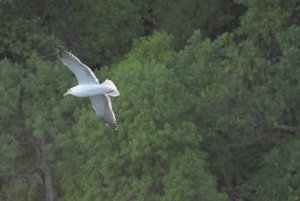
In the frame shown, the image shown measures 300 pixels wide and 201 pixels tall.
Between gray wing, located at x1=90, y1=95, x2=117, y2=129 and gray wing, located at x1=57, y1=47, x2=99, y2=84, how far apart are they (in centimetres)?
83

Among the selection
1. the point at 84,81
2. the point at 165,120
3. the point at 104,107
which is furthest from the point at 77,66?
the point at 165,120

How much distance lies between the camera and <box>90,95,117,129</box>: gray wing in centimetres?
1577

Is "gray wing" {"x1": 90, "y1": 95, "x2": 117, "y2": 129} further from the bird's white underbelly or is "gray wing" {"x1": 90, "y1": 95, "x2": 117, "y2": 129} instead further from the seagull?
the bird's white underbelly

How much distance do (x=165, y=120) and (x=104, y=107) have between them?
4.65 meters

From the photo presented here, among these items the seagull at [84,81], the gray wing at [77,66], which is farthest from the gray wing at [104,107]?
the gray wing at [77,66]

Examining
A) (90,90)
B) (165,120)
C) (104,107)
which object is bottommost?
(90,90)

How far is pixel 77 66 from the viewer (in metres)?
14.7

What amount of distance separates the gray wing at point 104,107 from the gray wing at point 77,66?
83 centimetres

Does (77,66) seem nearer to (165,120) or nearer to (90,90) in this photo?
(90,90)

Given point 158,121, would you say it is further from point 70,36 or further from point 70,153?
point 70,36

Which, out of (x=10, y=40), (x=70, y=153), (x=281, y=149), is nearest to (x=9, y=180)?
(x=70, y=153)

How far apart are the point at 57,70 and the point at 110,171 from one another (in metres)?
2.55

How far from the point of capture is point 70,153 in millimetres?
21688

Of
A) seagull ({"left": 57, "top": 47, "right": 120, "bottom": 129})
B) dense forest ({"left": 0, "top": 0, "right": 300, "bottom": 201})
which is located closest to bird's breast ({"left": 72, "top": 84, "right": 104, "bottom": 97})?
seagull ({"left": 57, "top": 47, "right": 120, "bottom": 129})
